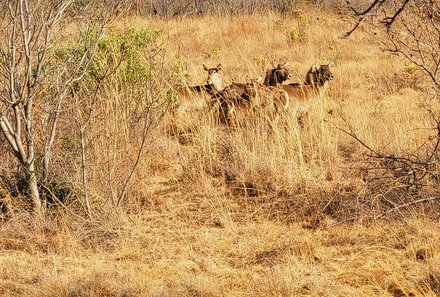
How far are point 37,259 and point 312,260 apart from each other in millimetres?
2263

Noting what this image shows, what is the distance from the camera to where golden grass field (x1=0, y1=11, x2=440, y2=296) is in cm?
477

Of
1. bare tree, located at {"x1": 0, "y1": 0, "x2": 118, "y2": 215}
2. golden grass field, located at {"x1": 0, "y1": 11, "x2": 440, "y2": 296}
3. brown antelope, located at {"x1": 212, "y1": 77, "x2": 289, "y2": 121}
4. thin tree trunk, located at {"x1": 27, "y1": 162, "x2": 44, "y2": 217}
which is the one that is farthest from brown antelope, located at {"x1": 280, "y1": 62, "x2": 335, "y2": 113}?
thin tree trunk, located at {"x1": 27, "y1": 162, "x2": 44, "y2": 217}

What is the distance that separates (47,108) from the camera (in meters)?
6.26

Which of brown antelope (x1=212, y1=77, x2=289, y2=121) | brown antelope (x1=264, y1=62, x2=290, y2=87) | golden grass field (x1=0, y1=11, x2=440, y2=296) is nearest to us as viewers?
golden grass field (x1=0, y1=11, x2=440, y2=296)

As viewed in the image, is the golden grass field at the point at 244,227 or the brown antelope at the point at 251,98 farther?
the brown antelope at the point at 251,98

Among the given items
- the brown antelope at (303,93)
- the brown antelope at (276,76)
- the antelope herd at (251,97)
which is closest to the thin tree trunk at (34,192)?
the antelope herd at (251,97)

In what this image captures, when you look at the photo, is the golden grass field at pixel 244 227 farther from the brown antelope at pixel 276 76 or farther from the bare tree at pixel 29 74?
the brown antelope at pixel 276 76

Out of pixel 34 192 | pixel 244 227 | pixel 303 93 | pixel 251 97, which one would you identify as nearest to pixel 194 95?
pixel 251 97

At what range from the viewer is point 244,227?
6043 mm

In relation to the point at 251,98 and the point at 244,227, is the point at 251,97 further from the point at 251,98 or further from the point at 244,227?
the point at 244,227

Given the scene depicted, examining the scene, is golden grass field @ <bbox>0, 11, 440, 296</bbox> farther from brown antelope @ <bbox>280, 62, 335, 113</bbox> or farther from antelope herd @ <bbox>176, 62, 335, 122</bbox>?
brown antelope @ <bbox>280, 62, 335, 113</bbox>

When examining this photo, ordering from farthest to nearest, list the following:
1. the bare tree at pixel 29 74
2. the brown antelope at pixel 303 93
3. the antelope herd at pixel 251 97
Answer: the brown antelope at pixel 303 93, the antelope herd at pixel 251 97, the bare tree at pixel 29 74

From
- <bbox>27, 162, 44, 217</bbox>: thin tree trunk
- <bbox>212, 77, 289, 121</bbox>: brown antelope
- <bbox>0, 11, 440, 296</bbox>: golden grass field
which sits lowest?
<bbox>0, 11, 440, 296</bbox>: golden grass field

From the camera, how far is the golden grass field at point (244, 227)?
15.7 feet
